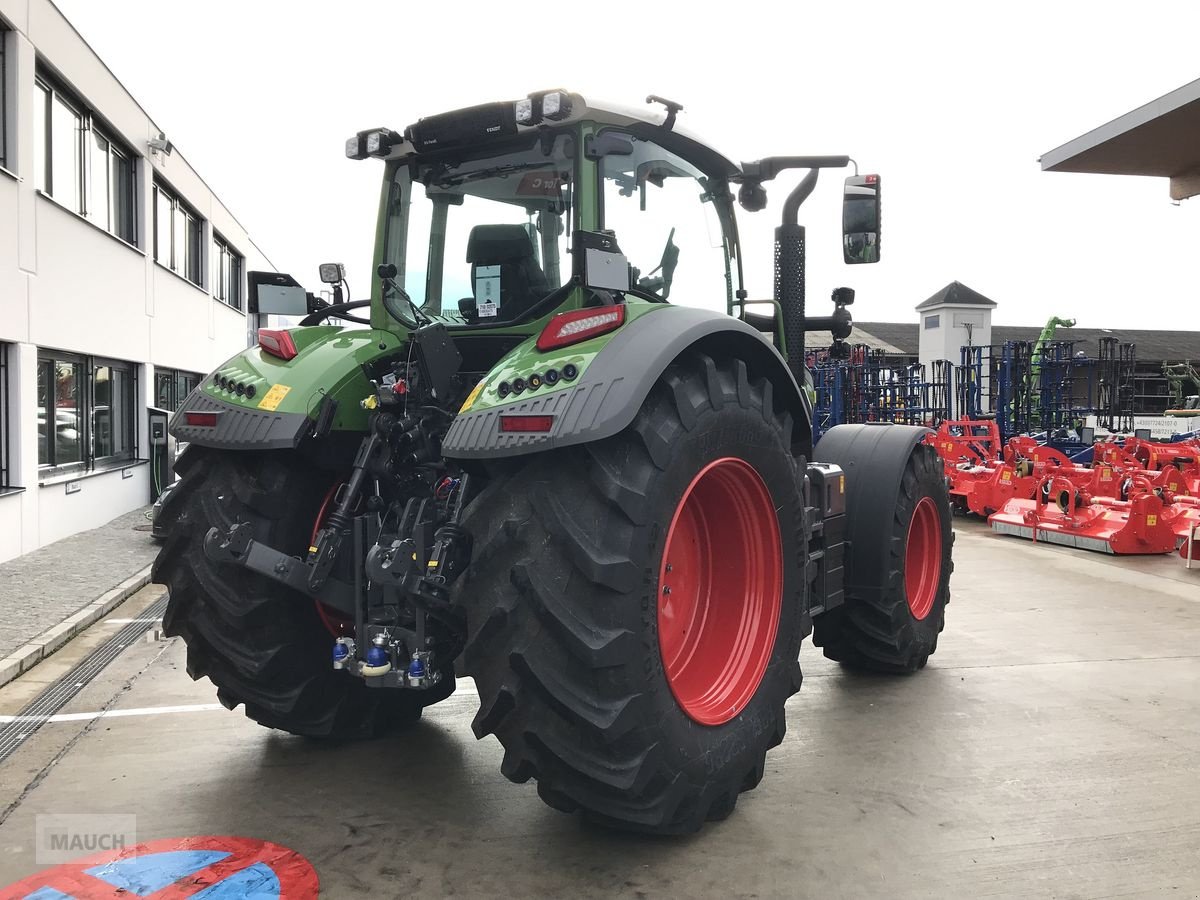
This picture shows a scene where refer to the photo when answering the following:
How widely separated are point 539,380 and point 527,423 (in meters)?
0.18

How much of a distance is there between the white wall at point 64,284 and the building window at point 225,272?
5440 millimetres

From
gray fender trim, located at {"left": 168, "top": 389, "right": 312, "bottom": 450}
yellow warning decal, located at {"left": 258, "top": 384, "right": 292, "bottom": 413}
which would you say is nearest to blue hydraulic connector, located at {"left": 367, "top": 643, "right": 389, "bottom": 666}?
gray fender trim, located at {"left": 168, "top": 389, "right": 312, "bottom": 450}

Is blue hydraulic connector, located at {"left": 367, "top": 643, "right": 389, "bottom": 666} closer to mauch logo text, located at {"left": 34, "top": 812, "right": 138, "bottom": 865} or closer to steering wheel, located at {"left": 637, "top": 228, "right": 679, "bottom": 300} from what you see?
mauch logo text, located at {"left": 34, "top": 812, "right": 138, "bottom": 865}

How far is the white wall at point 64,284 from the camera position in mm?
9328

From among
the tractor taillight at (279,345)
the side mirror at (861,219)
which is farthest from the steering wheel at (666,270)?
the tractor taillight at (279,345)

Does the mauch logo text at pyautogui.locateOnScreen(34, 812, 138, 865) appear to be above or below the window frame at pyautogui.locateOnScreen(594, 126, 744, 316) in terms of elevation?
below

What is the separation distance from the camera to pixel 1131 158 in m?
14.1

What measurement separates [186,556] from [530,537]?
1527 mm

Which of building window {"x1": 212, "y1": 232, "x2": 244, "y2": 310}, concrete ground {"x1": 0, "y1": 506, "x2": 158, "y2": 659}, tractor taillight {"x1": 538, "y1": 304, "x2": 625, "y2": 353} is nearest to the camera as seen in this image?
tractor taillight {"x1": 538, "y1": 304, "x2": 625, "y2": 353}

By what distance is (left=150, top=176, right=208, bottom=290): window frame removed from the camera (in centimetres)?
1583

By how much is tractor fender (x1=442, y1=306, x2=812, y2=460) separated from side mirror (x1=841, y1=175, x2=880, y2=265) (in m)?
1.43

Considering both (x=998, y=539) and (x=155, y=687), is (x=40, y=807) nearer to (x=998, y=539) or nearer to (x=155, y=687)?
(x=155, y=687)

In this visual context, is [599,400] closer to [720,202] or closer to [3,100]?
[720,202]

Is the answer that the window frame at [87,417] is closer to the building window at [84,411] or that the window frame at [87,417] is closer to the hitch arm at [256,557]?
the building window at [84,411]
